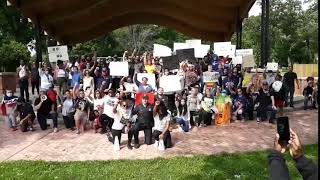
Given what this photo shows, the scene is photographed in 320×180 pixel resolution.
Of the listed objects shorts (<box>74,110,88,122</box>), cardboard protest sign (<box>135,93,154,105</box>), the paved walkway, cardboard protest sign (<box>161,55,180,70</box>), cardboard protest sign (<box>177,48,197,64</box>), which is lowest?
the paved walkway

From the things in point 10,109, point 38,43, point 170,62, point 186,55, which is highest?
point 38,43

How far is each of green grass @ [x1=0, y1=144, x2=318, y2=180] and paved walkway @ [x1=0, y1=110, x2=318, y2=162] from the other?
603 mm

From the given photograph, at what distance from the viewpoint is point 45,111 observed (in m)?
14.3

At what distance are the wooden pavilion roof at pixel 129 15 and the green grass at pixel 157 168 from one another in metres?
9.24

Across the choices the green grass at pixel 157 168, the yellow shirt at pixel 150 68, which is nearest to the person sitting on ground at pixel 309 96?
the yellow shirt at pixel 150 68

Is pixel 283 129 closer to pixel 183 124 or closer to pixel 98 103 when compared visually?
pixel 183 124

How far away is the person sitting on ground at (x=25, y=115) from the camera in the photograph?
14086 millimetres

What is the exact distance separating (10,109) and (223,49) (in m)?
7.81

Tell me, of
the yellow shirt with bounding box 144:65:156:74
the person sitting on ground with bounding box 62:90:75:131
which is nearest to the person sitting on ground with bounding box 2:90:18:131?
the person sitting on ground with bounding box 62:90:75:131

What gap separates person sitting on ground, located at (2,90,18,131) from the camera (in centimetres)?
1440

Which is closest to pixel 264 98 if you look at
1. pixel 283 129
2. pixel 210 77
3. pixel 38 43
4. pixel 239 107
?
pixel 239 107

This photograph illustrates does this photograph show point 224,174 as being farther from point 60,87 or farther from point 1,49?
point 1,49

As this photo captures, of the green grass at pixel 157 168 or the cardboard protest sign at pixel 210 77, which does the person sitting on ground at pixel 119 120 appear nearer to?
the green grass at pixel 157 168

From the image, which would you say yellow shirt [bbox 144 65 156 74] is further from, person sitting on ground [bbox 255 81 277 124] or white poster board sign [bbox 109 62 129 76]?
person sitting on ground [bbox 255 81 277 124]
